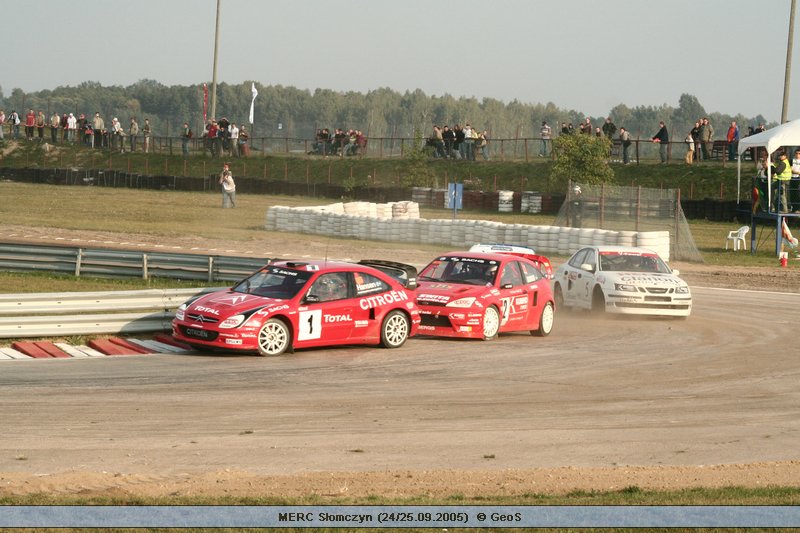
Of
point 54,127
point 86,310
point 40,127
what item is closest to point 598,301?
point 86,310

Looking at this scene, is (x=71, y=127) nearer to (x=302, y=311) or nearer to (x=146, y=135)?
(x=146, y=135)

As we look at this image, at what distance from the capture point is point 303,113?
12838 cm

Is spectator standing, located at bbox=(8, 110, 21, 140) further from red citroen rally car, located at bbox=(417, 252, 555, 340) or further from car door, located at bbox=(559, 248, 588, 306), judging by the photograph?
red citroen rally car, located at bbox=(417, 252, 555, 340)

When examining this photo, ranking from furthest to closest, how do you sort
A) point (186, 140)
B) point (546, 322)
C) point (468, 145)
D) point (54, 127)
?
point (54, 127)
point (186, 140)
point (468, 145)
point (546, 322)

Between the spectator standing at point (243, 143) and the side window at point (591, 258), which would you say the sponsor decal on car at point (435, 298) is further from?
the spectator standing at point (243, 143)

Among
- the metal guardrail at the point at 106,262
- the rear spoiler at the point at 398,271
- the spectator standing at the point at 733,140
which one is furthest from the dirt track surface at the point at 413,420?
the spectator standing at the point at 733,140

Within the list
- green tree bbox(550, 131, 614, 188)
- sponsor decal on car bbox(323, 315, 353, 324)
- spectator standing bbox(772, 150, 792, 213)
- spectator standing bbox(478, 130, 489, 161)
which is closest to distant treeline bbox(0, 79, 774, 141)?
spectator standing bbox(478, 130, 489, 161)

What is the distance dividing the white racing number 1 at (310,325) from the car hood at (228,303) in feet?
1.18

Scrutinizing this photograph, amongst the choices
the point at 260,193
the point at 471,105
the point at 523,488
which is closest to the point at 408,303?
the point at 523,488

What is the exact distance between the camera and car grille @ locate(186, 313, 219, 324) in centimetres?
1482

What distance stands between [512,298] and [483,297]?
67 cm

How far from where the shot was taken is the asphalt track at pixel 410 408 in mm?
9555

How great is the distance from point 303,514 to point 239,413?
16.3 feet

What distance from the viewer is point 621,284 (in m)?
20.4
